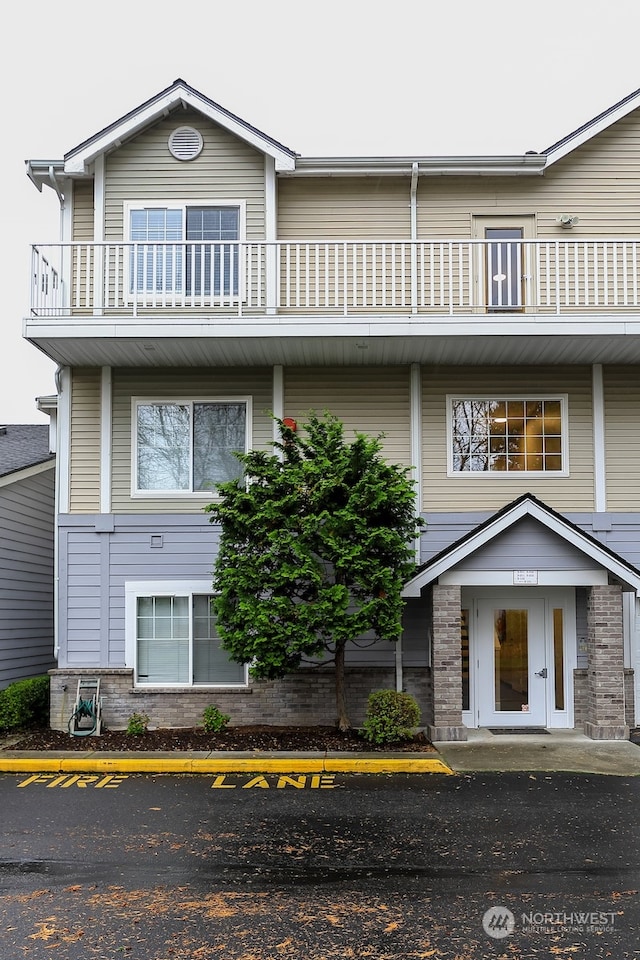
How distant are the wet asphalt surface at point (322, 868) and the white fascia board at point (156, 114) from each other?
8.97 meters

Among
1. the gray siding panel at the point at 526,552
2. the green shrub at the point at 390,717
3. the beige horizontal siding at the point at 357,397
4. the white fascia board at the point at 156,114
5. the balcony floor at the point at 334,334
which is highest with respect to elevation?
the white fascia board at the point at 156,114

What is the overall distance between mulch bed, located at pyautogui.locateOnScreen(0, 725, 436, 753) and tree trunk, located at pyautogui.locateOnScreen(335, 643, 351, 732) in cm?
14

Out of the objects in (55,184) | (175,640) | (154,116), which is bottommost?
(175,640)

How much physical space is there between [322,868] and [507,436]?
7959mm

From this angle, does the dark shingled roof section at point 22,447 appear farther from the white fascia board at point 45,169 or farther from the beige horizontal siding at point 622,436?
the beige horizontal siding at point 622,436

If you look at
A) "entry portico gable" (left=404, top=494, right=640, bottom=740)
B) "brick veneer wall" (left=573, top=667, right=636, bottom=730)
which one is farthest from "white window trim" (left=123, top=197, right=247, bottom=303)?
"brick veneer wall" (left=573, top=667, right=636, bottom=730)

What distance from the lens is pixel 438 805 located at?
8.72 m

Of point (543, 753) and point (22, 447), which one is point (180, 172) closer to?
point (22, 447)

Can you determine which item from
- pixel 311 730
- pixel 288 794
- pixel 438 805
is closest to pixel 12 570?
pixel 311 730

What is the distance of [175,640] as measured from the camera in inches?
505

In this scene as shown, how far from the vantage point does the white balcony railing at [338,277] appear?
12.4 metres

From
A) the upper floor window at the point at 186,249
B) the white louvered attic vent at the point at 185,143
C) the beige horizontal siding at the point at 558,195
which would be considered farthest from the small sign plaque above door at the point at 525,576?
the white louvered attic vent at the point at 185,143

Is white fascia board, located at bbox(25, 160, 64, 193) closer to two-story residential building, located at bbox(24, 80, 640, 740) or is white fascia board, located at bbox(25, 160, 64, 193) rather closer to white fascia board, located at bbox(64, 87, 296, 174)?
two-story residential building, located at bbox(24, 80, 640, 740)

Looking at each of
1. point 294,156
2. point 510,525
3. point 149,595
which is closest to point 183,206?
point 294,156
